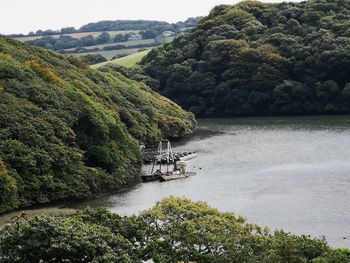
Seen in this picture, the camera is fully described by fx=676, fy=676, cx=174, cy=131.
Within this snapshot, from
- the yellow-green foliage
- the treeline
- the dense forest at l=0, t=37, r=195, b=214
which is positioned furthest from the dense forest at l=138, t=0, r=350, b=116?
the treeline

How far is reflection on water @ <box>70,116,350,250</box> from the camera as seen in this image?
53.2 meters

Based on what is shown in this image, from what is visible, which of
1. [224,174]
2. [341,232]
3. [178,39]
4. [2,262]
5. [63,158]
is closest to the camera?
[2,262]

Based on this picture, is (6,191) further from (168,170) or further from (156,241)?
(156,241)

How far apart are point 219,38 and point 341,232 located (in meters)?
94.9

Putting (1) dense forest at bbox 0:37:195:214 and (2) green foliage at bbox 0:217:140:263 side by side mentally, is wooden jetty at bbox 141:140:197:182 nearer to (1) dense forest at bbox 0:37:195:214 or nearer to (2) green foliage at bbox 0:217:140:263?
(1) dense forest at bbox 0:37:195:214

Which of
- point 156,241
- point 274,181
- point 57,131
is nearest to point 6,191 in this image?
point 57,131

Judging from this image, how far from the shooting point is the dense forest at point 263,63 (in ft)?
399

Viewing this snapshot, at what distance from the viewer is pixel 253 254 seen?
33156 mm

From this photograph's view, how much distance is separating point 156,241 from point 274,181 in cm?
3423

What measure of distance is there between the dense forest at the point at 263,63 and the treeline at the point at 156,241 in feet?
280

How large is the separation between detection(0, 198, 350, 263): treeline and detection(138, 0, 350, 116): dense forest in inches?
3362

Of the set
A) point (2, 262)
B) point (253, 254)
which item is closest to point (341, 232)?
point (253, 254)

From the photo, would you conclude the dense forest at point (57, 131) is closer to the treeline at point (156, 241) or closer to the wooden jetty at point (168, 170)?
the wooden jetty at point (168, 170)

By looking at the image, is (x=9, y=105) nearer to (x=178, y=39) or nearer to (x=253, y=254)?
(x=253, y=254)
